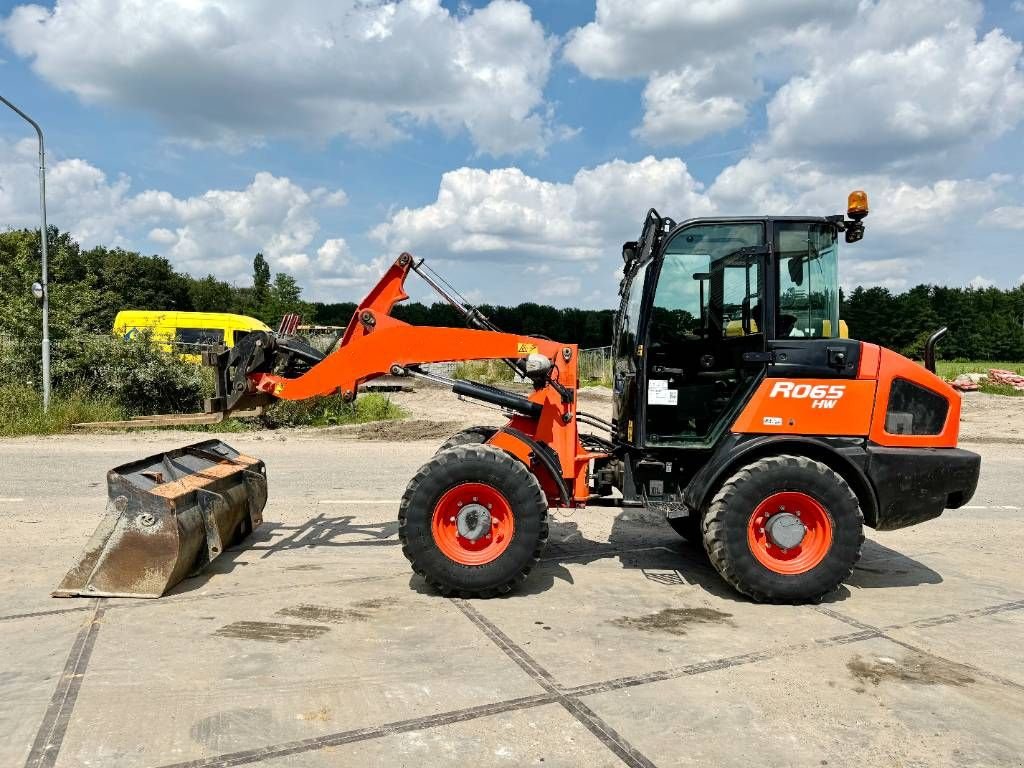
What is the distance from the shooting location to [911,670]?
4203 millimetres

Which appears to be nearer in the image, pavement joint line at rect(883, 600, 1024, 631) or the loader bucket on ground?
pavement joint line at rect(883, 600, 1024, 631)

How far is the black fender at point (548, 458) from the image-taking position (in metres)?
5.75

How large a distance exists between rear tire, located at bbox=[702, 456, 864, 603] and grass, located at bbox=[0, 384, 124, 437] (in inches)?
503

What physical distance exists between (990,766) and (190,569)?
490 cm

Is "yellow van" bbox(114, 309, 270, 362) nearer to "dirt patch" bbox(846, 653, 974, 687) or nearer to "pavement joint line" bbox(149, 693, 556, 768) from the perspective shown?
"pavement joint line" bbox(149, 693, 556, 768)

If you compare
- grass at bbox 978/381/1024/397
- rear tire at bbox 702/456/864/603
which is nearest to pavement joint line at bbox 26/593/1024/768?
rear tire at bbox 702/456/864/603

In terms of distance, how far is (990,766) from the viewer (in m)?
3.23

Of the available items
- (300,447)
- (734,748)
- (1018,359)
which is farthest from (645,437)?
(1018,359)

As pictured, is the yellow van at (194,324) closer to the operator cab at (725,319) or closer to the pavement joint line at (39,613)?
the pavement joint line at (39,613)

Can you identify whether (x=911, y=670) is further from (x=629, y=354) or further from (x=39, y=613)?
(x=39, y=613)

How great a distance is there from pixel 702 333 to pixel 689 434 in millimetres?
758

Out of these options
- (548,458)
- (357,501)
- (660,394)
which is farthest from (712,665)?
(357,501)

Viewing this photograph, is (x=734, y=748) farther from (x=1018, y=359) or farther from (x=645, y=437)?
Result: (x=1018, y=359)

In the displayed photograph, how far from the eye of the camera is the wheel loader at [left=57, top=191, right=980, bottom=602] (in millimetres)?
5293
